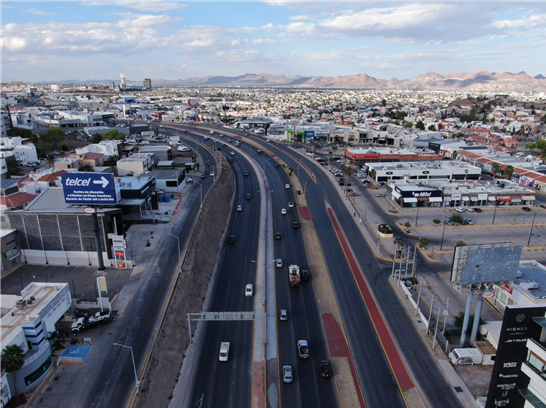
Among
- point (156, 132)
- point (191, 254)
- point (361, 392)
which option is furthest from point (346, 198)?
point (156, 132)

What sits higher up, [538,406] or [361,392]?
[538,406]

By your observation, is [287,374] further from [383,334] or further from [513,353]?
[513,353]

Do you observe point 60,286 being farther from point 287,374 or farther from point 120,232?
point 287,374

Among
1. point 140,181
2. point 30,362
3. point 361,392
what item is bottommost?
point 361,392

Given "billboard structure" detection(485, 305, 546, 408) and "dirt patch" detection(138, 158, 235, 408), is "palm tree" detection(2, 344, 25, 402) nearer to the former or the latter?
"dirt patch" detection(138, 158, 235, 408)

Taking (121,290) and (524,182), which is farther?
(524,182)

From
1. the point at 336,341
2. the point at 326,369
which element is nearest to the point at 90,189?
the point at 336,341
